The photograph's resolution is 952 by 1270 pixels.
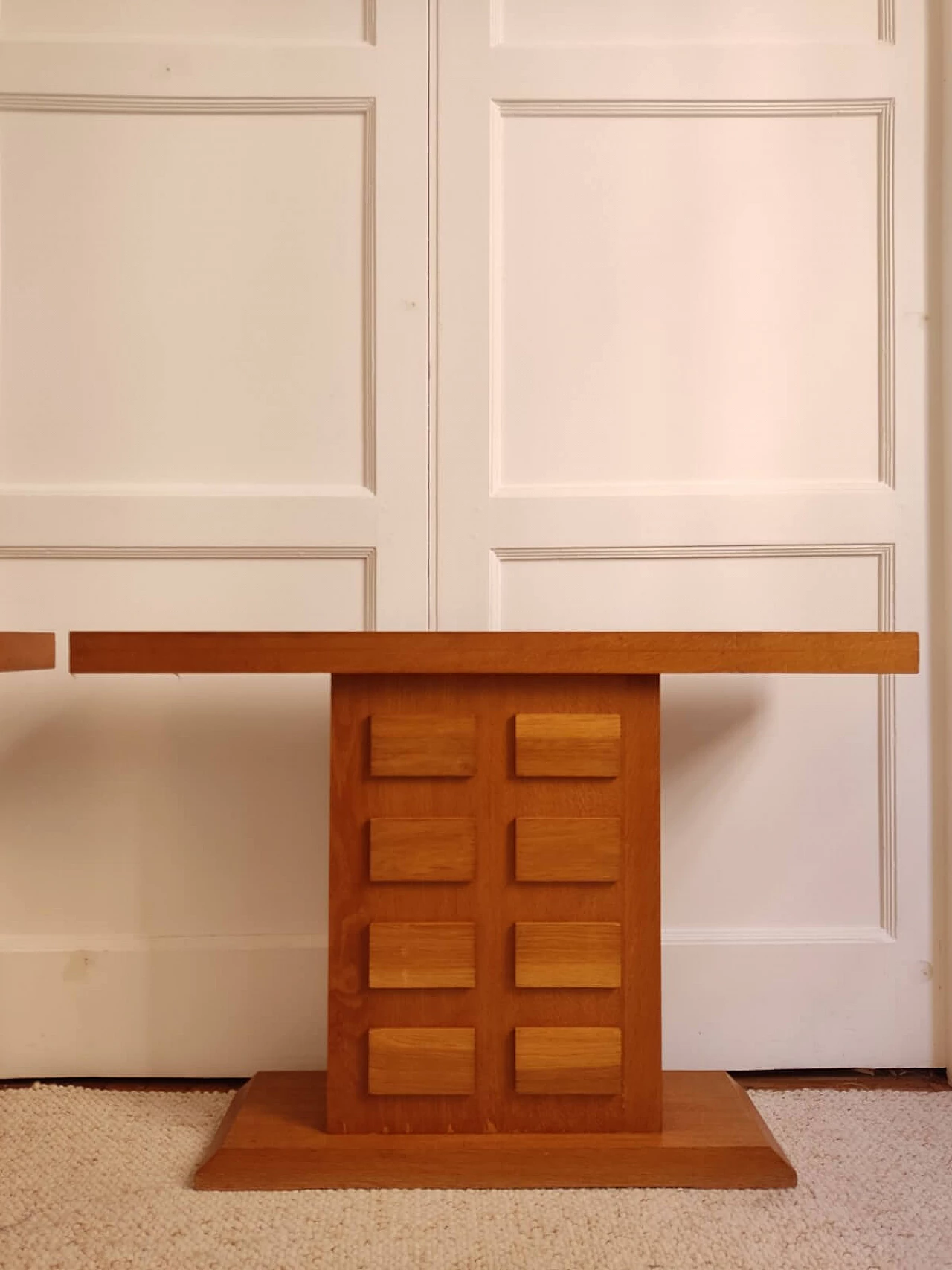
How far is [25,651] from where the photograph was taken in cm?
126

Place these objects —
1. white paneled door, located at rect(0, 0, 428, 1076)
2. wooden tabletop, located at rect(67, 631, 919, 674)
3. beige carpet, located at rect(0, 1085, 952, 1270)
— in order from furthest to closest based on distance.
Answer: white paneled door, located at rect(0, 0, 428, 1076) < wooden tabletop, located at rect(67, 631, 919, 674) < beige carpet, located at rect(0, 1085, 952, 1270)

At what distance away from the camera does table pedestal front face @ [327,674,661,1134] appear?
4.26ft

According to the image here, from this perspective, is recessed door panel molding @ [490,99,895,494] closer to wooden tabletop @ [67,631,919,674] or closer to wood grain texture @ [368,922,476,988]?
wooden tabletop @ [67,631,919,674]

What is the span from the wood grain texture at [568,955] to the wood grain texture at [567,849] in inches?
2.4

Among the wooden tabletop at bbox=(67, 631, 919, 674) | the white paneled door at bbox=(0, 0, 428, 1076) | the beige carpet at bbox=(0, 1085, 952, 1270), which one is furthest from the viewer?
the white paneled door at bbox=(0, 0, 428, 1076)

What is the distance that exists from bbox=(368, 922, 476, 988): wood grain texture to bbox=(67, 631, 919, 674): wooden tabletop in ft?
1.09

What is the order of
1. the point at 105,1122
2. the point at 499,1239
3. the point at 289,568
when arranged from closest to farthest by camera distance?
the point at 499,1239 → the point at 105,1122 → the point at 289,568

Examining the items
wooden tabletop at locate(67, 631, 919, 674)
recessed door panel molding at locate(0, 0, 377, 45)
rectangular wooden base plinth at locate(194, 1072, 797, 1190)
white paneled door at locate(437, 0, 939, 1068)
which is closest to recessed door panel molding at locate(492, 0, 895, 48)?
white paneled door at locate(437, 0, 939, 1068)

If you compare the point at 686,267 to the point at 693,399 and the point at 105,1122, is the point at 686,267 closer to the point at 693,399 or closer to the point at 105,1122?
the point at 693,399

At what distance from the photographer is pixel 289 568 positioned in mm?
1695

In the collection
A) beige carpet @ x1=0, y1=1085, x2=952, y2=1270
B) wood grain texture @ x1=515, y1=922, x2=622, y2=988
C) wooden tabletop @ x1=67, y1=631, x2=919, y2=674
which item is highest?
wooden tabletop @ x1=67, y1=631, x2=919, y2=674

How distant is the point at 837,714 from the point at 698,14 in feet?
3.94

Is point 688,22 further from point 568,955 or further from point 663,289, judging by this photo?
point 568,955

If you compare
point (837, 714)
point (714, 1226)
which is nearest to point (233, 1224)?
point (714, 1226)
